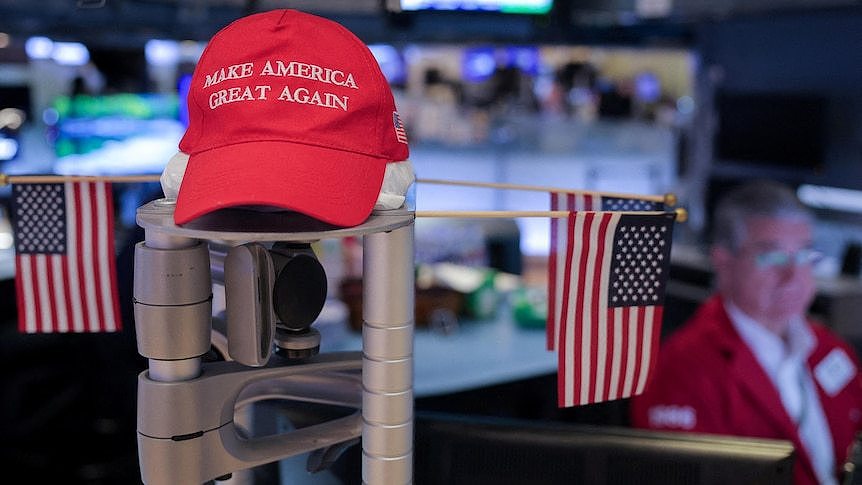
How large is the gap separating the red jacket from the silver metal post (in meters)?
1.52

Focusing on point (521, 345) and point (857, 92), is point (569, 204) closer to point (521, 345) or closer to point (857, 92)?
point (521, 345)

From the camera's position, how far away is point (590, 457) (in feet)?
4.08

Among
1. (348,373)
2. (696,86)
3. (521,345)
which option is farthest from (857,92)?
(348,373)

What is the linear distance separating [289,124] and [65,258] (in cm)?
66

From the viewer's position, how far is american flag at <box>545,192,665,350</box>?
50.3 inches

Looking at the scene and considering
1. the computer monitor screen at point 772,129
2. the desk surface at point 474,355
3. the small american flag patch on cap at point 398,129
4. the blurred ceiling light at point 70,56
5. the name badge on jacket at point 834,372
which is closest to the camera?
the small american flag patch on cap at point 398,129

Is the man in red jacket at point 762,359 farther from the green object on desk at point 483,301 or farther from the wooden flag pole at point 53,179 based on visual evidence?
the wooden flag pole at point 53,179

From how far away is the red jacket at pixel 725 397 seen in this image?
238 cm

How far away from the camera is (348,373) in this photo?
1.15 m

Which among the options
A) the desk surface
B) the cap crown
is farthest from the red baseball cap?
the desk surface

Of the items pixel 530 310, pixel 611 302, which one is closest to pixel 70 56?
pixel 530 310

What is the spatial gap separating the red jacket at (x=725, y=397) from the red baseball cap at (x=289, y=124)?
1627mm

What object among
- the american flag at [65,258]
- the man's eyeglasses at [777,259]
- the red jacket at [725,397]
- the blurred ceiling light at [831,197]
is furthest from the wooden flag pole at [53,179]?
the blurred ceiling light at [831,197]

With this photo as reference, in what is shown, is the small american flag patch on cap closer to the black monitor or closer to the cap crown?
the cap crown
